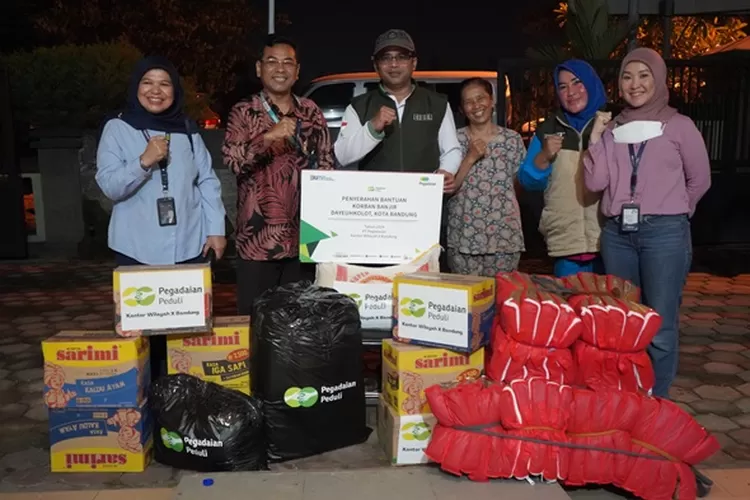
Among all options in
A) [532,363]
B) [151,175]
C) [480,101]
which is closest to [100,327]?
[151,175]

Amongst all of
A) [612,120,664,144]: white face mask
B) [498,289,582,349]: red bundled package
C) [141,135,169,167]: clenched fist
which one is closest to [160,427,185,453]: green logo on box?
[141,135,169,167]: clenched fist

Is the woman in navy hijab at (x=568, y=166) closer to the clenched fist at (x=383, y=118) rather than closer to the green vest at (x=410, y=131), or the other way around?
the green vest at (x=410, y=131)

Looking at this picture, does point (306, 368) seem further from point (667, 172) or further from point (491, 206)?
point (667, 172)

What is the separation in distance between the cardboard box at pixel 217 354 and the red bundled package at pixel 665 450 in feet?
5.74

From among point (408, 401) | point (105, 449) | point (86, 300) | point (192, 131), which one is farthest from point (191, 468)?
point (86, 300)

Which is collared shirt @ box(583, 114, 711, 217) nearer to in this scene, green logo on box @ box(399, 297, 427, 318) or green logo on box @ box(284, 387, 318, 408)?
green logo on box @ box(399, 297, 427, 318)

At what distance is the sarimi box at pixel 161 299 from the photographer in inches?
119

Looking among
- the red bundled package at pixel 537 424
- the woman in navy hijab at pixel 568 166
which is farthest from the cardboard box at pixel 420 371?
the woman in navy hijab at pixel 568 166

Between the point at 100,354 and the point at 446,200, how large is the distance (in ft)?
6.24

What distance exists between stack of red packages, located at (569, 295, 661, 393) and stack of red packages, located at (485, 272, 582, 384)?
0.19 feet

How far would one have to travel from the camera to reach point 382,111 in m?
3.31

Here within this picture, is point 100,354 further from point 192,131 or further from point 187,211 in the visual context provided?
point 192,131

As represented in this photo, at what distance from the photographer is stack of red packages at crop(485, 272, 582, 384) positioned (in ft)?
9.39

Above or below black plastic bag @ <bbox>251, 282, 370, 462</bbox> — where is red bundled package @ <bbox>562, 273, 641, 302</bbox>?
above
